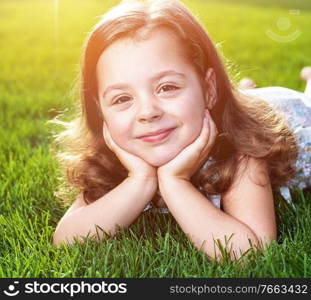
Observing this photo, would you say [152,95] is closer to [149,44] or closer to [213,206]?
[149,44]

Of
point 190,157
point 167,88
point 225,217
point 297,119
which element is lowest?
point 225,217

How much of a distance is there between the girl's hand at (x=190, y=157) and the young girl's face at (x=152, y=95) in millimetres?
11

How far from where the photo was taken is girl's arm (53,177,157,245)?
1.16 m

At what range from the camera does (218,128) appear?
1.27 metres

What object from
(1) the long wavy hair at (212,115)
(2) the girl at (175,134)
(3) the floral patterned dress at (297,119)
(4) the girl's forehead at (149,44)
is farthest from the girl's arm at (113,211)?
(3) the floral patterned dress at (297,119)

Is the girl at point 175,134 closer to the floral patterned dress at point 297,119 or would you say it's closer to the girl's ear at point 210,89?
the girl's ear at point 210,89

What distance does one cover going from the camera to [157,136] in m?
1.14

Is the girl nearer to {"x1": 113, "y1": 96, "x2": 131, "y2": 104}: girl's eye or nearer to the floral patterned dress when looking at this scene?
{"x1": 113, "y1": 96, "x2": 131, "y2": 104}: girl's eye

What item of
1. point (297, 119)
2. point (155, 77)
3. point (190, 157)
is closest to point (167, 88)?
point (155, 77)

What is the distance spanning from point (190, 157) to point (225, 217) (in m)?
0.13

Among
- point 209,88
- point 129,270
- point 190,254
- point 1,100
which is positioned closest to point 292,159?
point 209,88

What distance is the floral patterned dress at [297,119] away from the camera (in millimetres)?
1442

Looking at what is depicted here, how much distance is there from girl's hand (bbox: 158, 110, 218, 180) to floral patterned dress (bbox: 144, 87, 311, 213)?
28 cm

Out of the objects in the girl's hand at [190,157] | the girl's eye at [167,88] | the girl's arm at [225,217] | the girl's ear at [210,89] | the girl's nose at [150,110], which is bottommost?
the girl's arm at [225,217]
